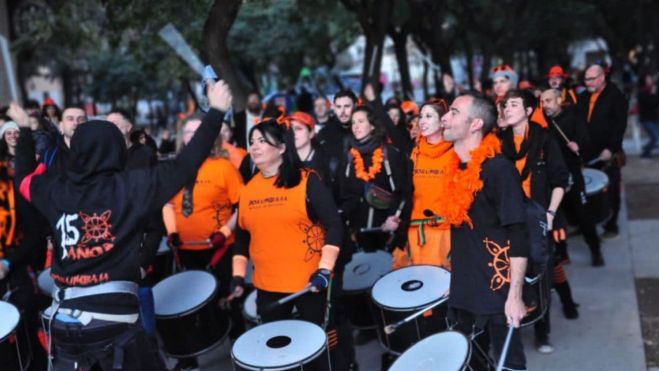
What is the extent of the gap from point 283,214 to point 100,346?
1.35 metres

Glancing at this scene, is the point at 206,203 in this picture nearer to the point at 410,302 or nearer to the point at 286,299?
the point at 286,299

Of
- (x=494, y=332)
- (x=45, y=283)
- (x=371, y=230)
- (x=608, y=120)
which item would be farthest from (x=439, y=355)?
(x=608, y=120)

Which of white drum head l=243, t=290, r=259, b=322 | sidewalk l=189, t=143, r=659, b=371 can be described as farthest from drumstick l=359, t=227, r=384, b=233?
white drum head l=243, t=290, r=259, b=322

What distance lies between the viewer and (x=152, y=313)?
4.64 metres

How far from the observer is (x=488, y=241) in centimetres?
364

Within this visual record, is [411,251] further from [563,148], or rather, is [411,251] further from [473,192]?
[563,148]

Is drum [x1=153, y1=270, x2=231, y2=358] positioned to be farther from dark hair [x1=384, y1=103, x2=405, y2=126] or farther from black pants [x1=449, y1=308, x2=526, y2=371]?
dark hair [x1=384, y1=103, x2=405, y2=126]

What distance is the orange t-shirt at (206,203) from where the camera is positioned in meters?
5.49

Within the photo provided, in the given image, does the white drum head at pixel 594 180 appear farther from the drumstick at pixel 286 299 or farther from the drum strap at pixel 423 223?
the drumstick at pixel 286 299

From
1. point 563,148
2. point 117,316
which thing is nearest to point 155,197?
point 117,316

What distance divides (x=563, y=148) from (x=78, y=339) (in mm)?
4967

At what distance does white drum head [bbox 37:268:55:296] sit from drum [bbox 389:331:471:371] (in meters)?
2.68

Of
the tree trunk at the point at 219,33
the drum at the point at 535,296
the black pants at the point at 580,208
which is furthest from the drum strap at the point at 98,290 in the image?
the tree trunk at the point at 219,33

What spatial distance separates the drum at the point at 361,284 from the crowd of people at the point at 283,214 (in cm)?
21
